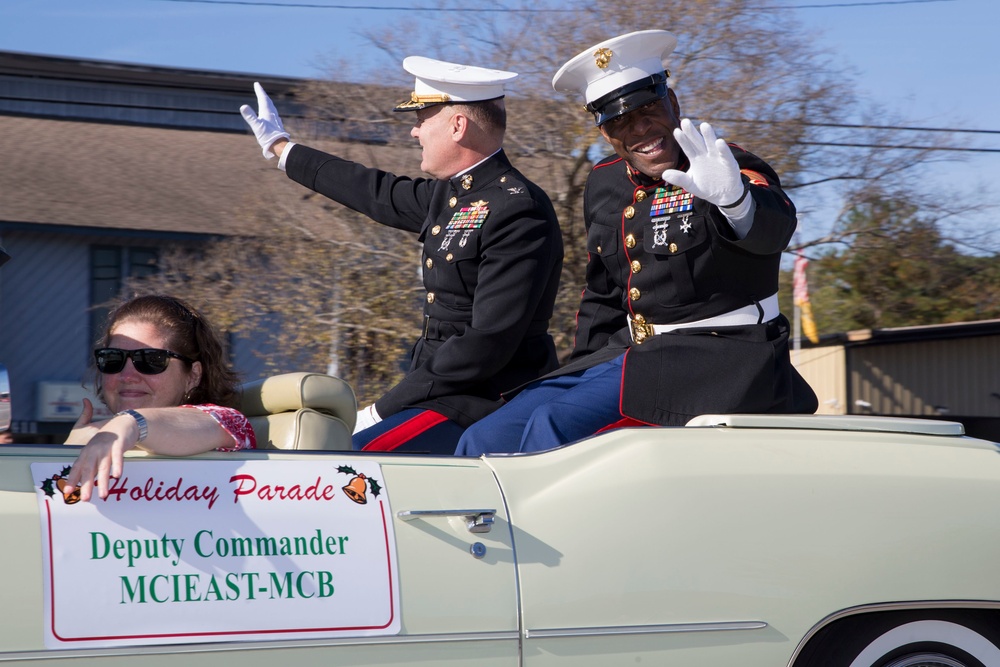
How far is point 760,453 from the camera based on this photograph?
2.55m

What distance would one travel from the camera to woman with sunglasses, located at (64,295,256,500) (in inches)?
88.3

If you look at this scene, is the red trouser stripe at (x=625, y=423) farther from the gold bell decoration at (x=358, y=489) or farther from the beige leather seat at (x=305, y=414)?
the gold bell decoration at (x=358, y=489)

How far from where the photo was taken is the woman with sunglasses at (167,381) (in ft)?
7.36

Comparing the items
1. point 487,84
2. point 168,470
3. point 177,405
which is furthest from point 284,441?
point 487,84

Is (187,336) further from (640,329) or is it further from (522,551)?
(640,329)

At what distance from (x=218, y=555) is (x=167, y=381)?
0.63 m

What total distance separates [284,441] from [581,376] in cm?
95

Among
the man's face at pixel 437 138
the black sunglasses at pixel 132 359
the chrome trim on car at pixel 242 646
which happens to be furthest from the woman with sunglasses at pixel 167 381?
the man's face at pixel 437 138

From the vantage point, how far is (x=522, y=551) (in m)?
2.31

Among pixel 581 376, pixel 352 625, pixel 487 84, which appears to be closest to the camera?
pixel 352 625

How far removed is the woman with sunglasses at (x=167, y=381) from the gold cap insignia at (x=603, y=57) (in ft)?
3.98

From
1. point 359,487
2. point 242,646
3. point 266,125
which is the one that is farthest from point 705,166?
point 266,125

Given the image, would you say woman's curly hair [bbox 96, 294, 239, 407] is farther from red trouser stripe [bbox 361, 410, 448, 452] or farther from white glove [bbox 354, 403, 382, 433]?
white glove [bbox 354, 403, 382, 433]

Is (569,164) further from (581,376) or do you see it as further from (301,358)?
(581,376)
